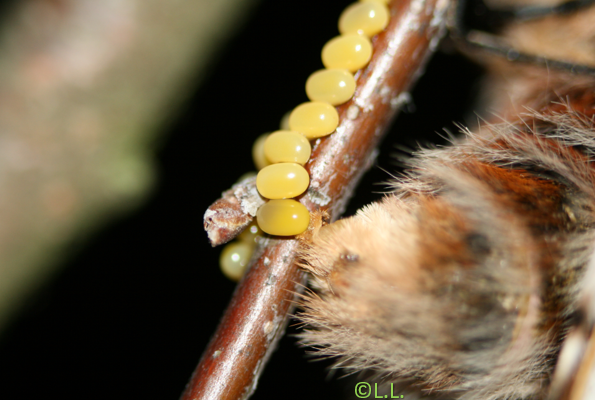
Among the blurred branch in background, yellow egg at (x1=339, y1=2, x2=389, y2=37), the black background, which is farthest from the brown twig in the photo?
the blurred branch in background

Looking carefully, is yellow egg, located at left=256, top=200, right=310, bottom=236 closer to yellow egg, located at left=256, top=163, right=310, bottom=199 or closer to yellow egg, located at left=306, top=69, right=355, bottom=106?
yellow egg, located at left=256, top=163, right=310, bottom=199

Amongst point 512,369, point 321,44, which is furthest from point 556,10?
point 512,369

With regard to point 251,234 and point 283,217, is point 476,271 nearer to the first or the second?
point 283,217

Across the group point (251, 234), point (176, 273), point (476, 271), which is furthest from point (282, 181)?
point (176, 273)

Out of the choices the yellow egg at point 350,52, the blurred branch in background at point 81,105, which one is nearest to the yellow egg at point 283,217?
the yellow egg at point 350,52

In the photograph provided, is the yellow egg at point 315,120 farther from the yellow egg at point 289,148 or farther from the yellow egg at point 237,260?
the yellow egg at point 237,260
